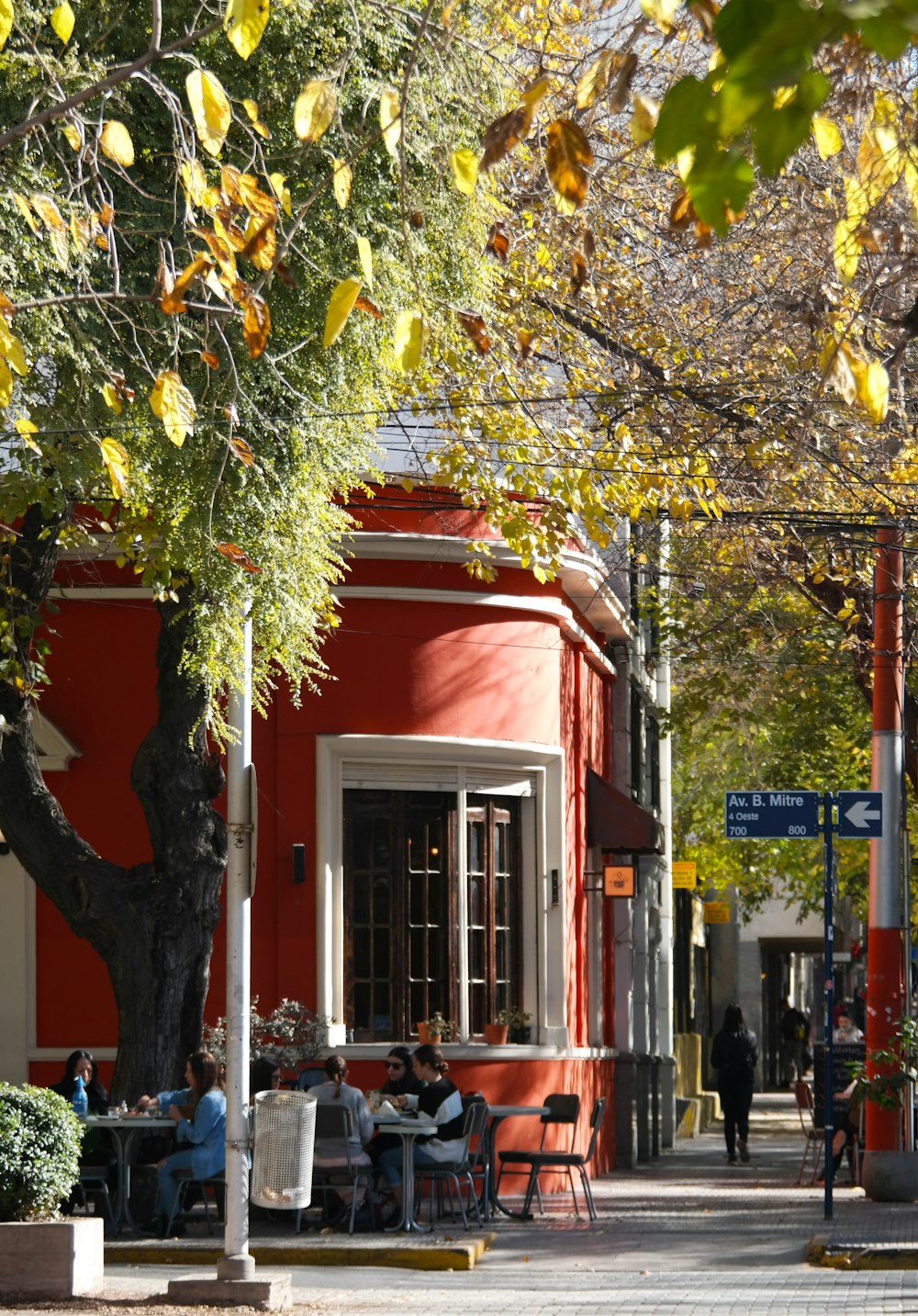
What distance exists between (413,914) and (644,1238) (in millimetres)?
3847

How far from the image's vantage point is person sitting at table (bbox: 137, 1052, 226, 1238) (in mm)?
14109

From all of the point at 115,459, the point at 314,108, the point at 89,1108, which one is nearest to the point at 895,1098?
the point at 89,1108

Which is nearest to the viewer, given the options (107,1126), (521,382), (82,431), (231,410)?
(231,410)

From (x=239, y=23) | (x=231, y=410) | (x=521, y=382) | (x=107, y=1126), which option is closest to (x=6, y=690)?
(x=107, y=1126)

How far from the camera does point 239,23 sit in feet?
20.3

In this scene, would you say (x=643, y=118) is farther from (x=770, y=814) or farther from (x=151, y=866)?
(x=770, y=814)

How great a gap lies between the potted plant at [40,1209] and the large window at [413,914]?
6075 mm

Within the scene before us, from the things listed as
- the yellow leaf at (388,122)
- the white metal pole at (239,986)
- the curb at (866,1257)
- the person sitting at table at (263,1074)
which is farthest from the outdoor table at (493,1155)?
the yellow leaf at (388,122)

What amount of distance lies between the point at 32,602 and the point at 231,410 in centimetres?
551

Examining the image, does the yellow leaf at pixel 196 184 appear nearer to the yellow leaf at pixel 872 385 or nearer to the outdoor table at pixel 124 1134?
the yellow leaf at pixel 872 385

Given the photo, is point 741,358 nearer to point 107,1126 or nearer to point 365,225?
point 365,225

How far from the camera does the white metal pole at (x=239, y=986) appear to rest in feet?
37.6

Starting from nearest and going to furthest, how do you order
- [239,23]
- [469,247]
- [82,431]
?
[239,23] < [82,431] < [469,247]

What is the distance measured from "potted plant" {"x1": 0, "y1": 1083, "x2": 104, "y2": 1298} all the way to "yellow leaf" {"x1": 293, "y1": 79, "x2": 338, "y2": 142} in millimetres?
6869
